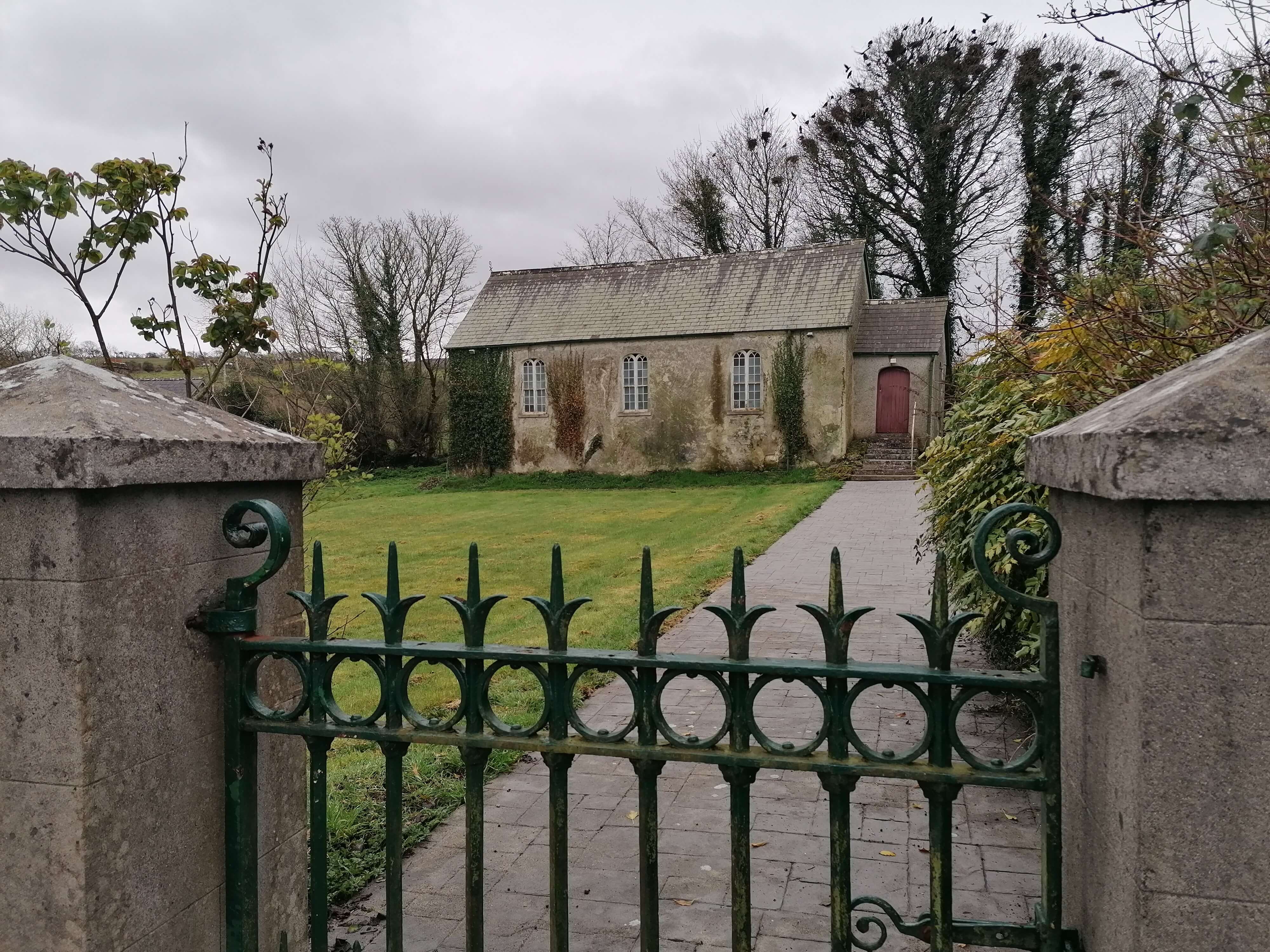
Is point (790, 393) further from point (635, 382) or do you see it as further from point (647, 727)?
point (647, 727)

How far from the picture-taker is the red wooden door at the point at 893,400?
90.3 feet

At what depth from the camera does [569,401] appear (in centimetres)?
2919

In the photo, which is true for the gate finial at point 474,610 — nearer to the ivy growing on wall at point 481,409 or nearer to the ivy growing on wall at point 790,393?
the ivy growing on wall at point 790,393

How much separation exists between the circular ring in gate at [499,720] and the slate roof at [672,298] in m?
25.5

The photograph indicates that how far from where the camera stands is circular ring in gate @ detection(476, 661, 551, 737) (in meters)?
2.10

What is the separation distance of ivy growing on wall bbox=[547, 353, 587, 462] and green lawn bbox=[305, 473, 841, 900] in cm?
260

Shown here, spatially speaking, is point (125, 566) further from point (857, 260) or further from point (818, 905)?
point (857, 260)

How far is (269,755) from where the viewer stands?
243 cm

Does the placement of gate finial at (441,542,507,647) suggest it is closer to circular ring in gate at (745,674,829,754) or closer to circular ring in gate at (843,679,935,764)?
circular ring in gate at (745,674,829,754)

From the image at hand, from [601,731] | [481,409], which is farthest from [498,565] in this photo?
[481,409]

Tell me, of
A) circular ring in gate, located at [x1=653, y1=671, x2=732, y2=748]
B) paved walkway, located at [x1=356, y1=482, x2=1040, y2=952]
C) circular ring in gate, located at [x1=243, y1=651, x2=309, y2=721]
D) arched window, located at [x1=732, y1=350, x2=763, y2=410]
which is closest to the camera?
circular ring in gate, located at [x1=653, y1=671, x2=732, y2=748]

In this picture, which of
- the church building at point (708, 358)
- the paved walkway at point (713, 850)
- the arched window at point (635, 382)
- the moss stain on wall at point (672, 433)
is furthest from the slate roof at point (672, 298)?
the paved walkway at point (713, 850)

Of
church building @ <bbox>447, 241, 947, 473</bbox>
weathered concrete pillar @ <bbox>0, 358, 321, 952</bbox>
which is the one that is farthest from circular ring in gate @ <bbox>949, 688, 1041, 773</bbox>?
church building @ <bbox>447, 241, 947, 473</bbox>

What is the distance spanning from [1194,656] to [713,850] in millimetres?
2646
